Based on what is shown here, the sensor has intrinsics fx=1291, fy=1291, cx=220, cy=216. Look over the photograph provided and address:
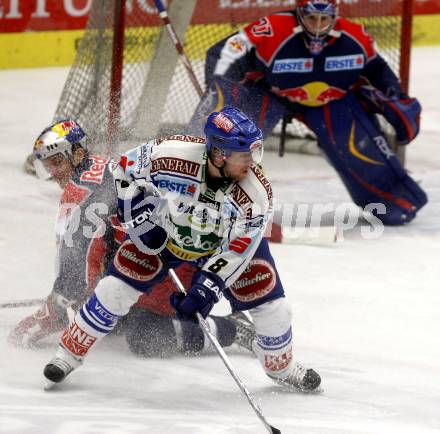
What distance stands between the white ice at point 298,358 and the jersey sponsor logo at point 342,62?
0.85 metres

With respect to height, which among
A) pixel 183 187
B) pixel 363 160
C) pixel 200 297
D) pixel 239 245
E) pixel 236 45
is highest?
pixel 183 187

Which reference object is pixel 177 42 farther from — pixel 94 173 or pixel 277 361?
pixel 277 361

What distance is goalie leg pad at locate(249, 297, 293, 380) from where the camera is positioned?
4.21 m

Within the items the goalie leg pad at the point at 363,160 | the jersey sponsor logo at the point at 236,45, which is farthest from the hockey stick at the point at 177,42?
the goalie leg pad at the point at 363,160

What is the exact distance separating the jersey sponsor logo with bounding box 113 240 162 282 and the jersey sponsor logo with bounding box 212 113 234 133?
0.49 meters

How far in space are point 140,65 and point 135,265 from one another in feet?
11.3

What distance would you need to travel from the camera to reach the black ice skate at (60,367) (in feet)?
13.6

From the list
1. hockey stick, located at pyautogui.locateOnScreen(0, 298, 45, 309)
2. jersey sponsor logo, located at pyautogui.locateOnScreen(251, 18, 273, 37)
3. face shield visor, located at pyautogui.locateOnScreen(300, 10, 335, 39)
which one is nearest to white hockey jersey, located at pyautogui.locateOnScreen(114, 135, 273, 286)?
hockey stick, located at pyautogui.locateOnScreen(0, 298, 45, 309)

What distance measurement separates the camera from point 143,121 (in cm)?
719

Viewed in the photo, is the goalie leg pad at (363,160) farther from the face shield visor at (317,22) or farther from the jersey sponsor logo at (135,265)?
the jersey sponsor logo at (135,265)

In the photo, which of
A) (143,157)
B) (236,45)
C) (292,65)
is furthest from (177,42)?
(143,157)

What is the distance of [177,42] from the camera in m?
7.21

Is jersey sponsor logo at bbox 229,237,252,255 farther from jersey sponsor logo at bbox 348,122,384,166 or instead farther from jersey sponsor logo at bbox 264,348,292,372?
jersey sponsor logo at bbox 348,122,384,166

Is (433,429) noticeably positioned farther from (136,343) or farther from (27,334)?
(27,334)
